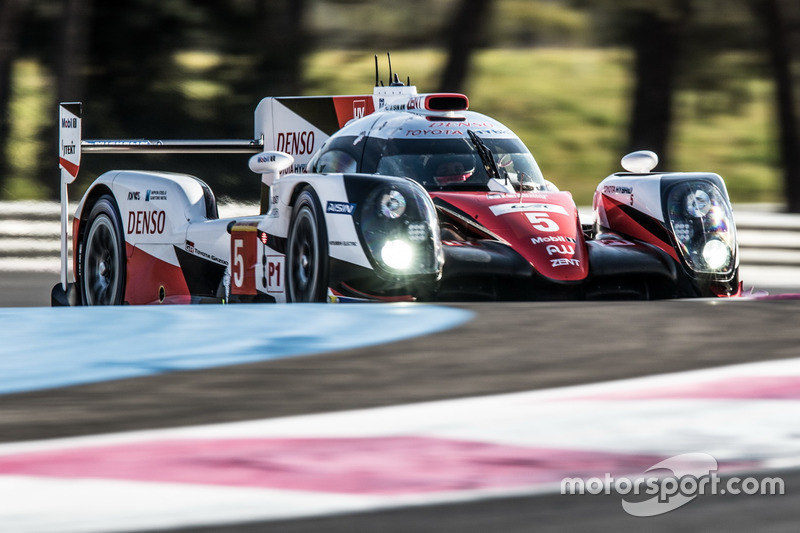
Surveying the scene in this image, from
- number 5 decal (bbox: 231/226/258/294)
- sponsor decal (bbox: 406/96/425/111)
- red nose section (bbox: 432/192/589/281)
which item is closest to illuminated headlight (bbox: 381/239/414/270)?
red nose section (bbox: 432/192/589/281)

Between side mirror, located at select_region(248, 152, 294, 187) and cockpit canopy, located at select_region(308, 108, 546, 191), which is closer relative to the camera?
cockpit canopy, located at select_region(308, 108, 546, 191)

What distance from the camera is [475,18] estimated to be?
17.2 m

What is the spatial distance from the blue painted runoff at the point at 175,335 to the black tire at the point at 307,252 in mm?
584

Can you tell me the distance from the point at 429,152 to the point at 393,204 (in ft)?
3.65

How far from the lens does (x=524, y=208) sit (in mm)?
6266

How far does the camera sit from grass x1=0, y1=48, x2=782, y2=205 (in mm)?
18578

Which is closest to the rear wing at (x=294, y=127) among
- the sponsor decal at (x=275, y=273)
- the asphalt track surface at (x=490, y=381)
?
the sponsor decal at (x=275, y=273)

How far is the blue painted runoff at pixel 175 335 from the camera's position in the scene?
4.25 m

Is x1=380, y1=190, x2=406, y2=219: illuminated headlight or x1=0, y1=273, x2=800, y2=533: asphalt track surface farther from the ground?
x1=380, y1=190, x2=406, y2=219: illuminated headlight

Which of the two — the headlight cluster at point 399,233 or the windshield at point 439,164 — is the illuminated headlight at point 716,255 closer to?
the windshield at point 439,164

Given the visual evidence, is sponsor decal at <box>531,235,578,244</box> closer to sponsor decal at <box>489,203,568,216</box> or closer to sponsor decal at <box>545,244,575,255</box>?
sponsor decal at <box>545,244,575,255</box>

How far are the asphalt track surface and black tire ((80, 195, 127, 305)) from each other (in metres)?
3.34

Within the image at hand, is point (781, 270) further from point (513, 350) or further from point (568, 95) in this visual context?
point (568, 95)

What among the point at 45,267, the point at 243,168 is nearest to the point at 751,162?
the point at 243,168
